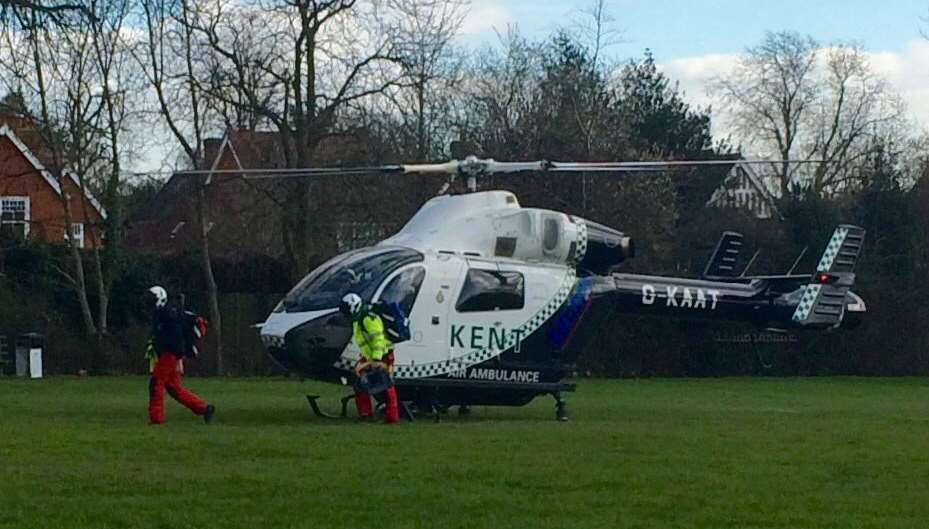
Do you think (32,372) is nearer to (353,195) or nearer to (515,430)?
(353,195)

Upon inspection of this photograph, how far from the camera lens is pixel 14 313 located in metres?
Answer: 45.6

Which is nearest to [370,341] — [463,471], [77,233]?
[463,471]

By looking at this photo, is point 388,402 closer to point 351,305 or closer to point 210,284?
point 351,305

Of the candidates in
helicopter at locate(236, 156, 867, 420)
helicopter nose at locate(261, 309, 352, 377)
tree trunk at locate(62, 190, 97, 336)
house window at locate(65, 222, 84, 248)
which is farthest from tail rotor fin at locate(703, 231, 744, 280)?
house window at locate(65, 222, 84, 248)

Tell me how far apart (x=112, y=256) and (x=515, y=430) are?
29.5 meters

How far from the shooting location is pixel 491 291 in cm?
2370

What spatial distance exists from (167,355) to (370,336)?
2.70 meters

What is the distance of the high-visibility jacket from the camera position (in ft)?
71.3

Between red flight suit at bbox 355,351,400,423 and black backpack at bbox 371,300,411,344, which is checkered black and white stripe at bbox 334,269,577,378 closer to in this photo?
red flight suit at bbox 355,351,400,423

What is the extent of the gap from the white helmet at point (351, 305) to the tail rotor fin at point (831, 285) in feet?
29.9

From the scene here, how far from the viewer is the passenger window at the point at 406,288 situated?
22.5 meters

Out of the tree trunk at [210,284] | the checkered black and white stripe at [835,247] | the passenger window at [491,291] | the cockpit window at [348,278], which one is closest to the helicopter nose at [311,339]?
the cockpit window at [348,278]

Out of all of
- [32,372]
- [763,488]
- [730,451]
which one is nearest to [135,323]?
[32,372]

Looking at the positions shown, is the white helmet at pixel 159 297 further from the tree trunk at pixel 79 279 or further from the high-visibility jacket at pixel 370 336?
the tree trunk at pixel 79 279
